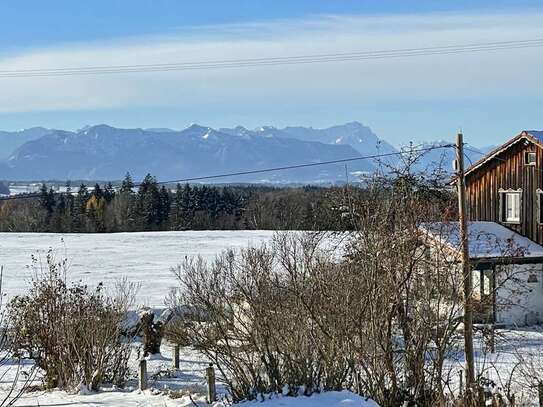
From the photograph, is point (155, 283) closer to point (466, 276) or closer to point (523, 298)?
point (523, 298)

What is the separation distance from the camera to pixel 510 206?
35.4 meters

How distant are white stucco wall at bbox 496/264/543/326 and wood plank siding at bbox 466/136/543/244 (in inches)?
66.9

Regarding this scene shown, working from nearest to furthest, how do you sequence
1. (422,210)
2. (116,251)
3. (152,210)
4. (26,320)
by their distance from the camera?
(422,210)
(26,320)
(116,251)
(152,210)

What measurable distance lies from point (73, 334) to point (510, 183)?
2238 cm

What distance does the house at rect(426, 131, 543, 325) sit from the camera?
104 ft

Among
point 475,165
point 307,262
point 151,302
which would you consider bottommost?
point 151,302

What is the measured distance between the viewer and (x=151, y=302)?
3822 cm

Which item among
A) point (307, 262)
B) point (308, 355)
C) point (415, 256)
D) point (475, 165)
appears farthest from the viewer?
point (475, 165)

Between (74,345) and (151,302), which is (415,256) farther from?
(151,302)

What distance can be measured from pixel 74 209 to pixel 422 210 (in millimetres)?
81606

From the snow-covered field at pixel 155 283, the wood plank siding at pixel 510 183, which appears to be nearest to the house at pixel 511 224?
the wood plank siding at pixel 510 183

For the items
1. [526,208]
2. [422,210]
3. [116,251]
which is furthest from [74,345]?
[116,251]

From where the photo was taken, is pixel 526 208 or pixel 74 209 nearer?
pixel 526 208

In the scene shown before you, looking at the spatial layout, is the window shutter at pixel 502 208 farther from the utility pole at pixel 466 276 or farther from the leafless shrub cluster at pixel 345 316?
the leafless shrub cluster at pixel 345 316
